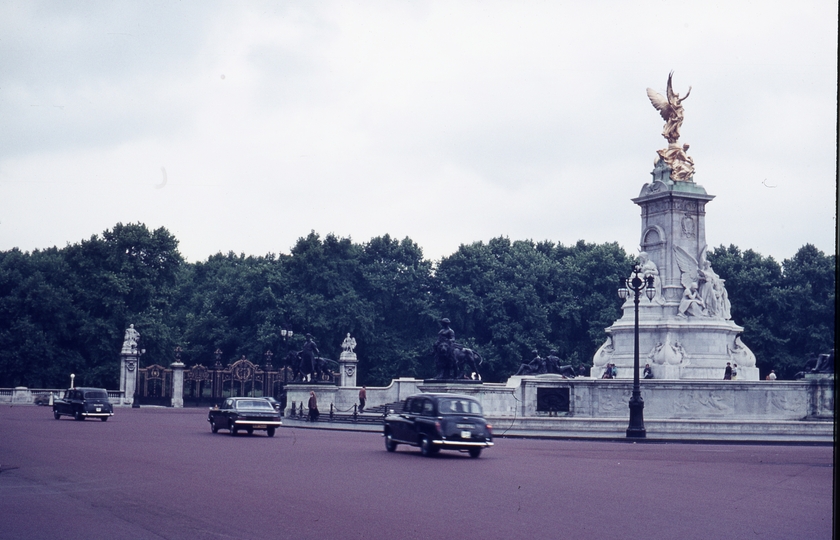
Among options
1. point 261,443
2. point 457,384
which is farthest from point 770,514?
point 457,384

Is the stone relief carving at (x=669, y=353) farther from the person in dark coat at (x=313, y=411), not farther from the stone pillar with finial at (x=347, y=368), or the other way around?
the stone pillar with finial at (x=347, y=368)

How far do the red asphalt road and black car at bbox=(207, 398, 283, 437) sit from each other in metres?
6.67

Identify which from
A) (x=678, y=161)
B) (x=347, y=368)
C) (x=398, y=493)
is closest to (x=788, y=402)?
(x=678, y=161)

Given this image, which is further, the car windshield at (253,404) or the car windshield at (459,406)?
the car windshield at (253,404)

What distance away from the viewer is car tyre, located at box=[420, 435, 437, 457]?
Result: 2409cm

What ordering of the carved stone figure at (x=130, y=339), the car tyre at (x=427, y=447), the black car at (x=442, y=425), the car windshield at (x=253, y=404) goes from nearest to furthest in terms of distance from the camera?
1. the black car at (x=442, y=425)
2. the car tyre at (x=427, y=447)
3. the car windshield at (x=253, y=404)
4. the carved stone figure at (x=130, y=339)

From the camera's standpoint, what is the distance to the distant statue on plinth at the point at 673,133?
163 feet

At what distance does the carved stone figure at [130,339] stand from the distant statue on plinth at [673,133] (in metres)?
42.4

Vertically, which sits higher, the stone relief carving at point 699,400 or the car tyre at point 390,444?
the stone relief carving at point 699,400

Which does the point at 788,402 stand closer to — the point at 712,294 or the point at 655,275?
the point at 712,294

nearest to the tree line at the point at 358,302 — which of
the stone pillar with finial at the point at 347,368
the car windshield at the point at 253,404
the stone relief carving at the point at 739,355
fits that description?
the stone pillar with finial at the point at 347,368

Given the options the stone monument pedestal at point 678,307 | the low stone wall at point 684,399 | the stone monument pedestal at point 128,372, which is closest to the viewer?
the low stone wall at point 684,399

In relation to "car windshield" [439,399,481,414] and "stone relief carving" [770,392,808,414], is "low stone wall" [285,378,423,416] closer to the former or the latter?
"stone relief carving" [770,392,808,414]

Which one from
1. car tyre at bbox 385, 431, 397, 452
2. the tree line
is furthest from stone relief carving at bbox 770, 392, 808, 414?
the tree line
